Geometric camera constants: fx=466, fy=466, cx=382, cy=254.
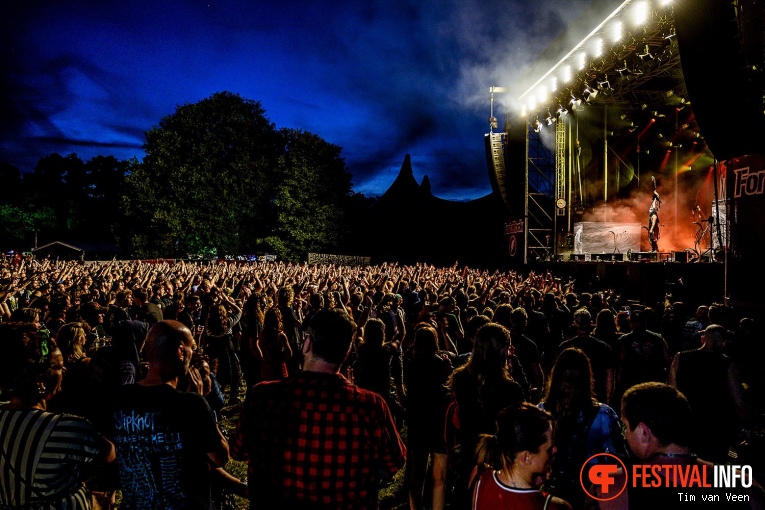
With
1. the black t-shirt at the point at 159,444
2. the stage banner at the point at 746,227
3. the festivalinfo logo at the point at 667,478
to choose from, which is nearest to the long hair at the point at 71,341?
the black t-shirt at the point at 159,444

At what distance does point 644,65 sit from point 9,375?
53.9ft

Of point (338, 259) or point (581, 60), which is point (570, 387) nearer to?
point (581, 60)

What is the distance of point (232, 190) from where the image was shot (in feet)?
104

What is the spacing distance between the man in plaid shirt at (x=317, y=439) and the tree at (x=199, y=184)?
3077 cm

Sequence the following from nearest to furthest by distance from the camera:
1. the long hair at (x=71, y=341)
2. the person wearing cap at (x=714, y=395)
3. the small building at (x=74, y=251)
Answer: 1. the person wearing cap at (x=714, y=395)
2. the long hair at (x=71, y=341)
3. the small building at (x=74, y=251)

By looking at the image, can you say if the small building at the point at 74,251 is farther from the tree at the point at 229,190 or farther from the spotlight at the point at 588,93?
the spotlight at the point at 588,93

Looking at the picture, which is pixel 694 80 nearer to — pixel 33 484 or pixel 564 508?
pixel 564 508

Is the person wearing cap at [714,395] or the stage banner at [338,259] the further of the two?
the stage banner at [338,259]

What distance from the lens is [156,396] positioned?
2043 mm

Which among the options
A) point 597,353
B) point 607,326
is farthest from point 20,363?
point 607,326

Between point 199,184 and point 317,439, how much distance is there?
31694mm

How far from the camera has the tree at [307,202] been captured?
103ft

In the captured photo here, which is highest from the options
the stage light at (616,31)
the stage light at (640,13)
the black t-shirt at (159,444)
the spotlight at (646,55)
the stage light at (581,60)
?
the stage light at (581,60)

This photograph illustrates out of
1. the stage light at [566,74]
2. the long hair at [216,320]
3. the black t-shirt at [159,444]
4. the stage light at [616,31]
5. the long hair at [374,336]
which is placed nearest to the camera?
the black t-shirt at [159,444]
